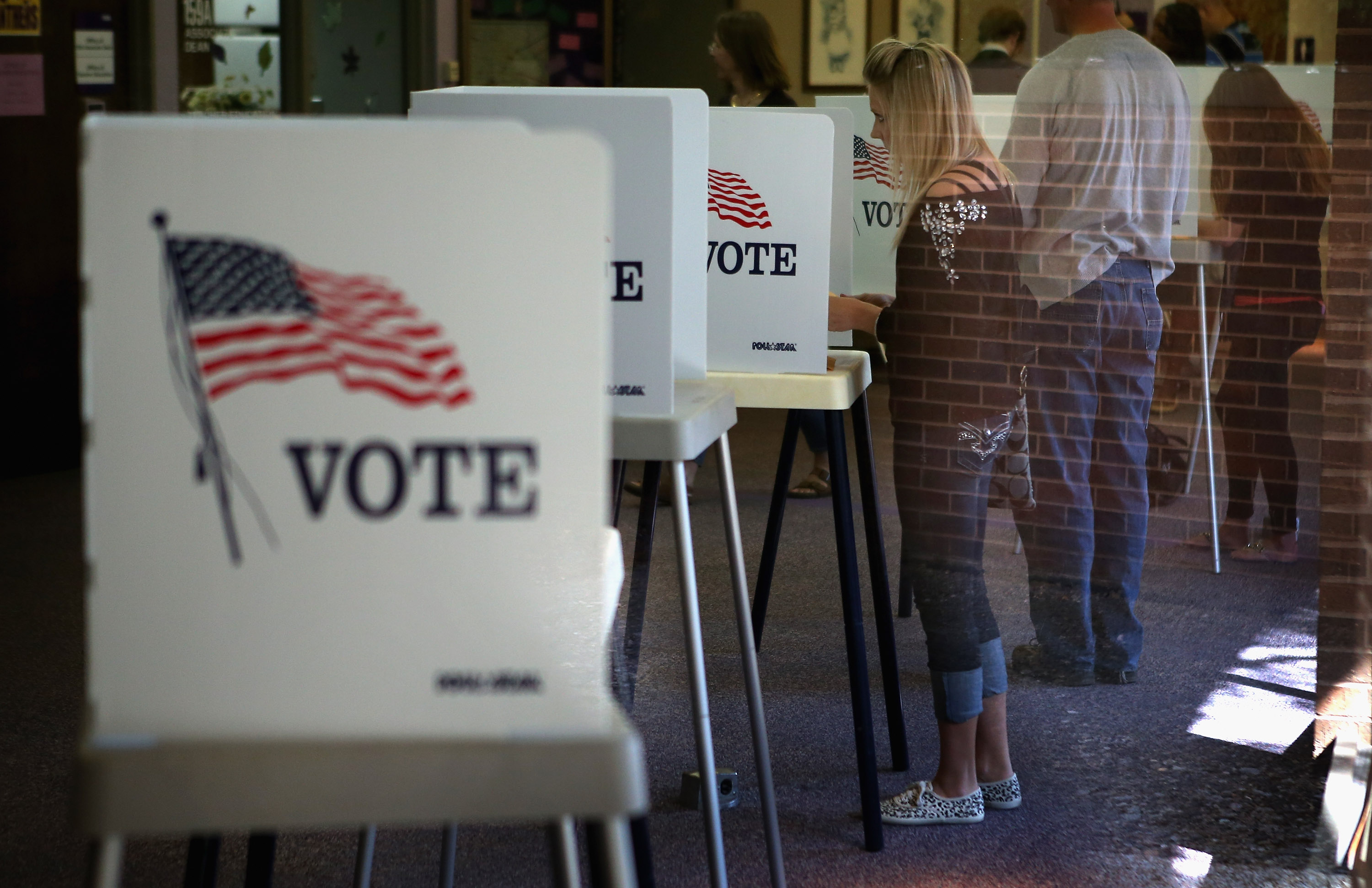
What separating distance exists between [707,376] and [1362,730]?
100cm

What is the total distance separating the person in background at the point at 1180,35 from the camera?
1938 mm


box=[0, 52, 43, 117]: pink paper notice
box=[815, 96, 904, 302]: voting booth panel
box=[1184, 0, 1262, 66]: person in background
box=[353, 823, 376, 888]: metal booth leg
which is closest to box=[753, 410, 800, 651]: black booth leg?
box=[815, 96, 904, 302]: voting booth panel

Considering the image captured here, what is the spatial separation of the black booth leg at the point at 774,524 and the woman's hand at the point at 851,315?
28cm

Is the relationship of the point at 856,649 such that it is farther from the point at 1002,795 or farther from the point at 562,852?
the point at 562,852

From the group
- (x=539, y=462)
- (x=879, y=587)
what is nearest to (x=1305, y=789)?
(x=879, y=587)

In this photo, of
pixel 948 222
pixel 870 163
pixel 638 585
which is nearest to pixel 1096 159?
pixel 948 222

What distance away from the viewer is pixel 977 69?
6.88ft

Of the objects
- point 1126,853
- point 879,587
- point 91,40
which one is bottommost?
point 1126,853

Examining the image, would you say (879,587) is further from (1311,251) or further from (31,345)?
(31,345)

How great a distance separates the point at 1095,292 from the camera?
207 centimetres

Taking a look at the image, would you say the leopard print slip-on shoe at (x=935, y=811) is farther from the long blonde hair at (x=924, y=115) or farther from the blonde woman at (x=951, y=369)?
the long blonde hair at (x=924, y=115)

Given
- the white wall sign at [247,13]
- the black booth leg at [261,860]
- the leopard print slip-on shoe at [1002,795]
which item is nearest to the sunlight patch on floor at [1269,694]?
the leopard print slip-on shoe at [1002,795]

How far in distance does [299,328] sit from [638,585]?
1.34 metres

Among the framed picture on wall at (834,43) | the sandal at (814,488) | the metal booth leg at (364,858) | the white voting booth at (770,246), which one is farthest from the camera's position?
the framed picture on wall at (834,43)
